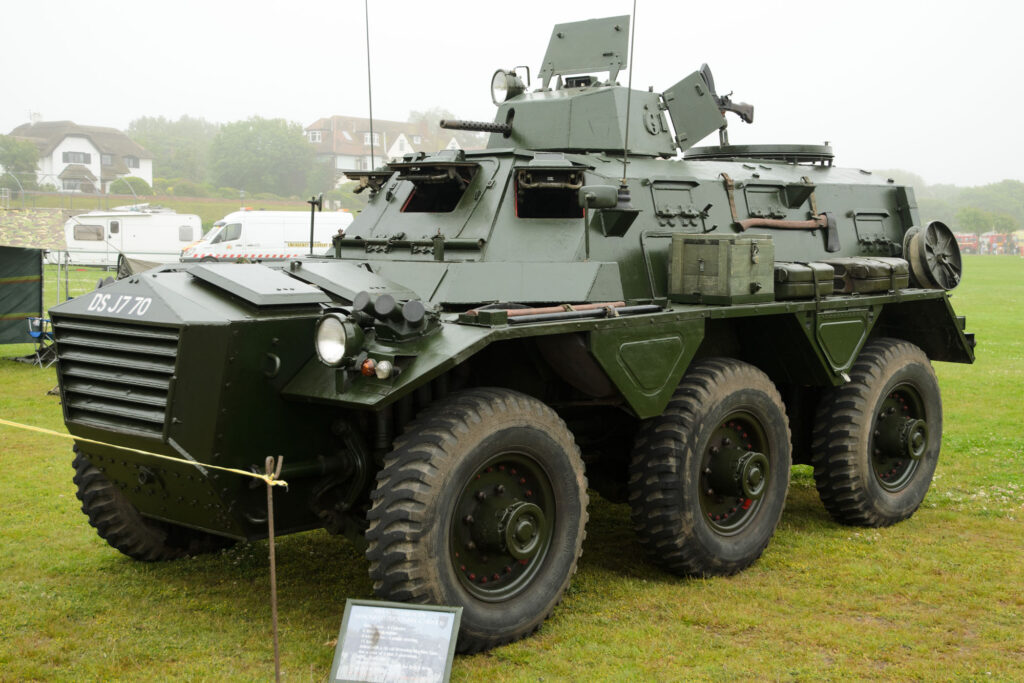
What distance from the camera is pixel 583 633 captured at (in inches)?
217

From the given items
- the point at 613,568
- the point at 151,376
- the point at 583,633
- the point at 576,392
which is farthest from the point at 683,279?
the point at 151,376

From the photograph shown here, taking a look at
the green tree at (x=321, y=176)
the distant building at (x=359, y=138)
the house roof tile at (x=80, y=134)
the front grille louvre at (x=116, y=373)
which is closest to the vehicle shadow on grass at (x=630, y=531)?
the front grille louvre at (x=116, y=373)

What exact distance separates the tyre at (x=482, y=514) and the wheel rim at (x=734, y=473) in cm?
117

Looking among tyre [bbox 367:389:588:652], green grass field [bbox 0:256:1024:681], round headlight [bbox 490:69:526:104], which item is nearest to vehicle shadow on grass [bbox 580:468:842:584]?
green grass field [bbox 0:256:1024:681]

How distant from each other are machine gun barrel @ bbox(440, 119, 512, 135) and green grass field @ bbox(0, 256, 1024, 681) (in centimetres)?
289

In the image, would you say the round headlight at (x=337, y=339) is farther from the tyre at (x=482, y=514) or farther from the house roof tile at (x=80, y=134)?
the house roof tile at (x=80, y=134)

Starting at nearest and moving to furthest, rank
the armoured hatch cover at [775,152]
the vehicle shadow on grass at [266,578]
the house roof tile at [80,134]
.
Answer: the vehicle shadow on grass at [266,578], the armoured hatch cover at [775,152], the house roof tile at [80,134]

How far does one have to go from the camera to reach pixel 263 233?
2448 centimetres

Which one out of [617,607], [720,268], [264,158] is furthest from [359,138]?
[617,607]

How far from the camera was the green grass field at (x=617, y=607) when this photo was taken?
5.10 metres

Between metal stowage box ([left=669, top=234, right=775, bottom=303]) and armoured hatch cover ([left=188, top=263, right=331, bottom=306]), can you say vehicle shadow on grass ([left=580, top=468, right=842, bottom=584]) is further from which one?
armoured hatch cover ([left=188, top=263, right=331, bottom=306])

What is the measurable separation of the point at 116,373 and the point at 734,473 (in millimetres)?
3528

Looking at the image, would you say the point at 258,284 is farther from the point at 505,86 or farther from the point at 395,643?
the point at 505,86

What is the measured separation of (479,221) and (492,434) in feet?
5.76
